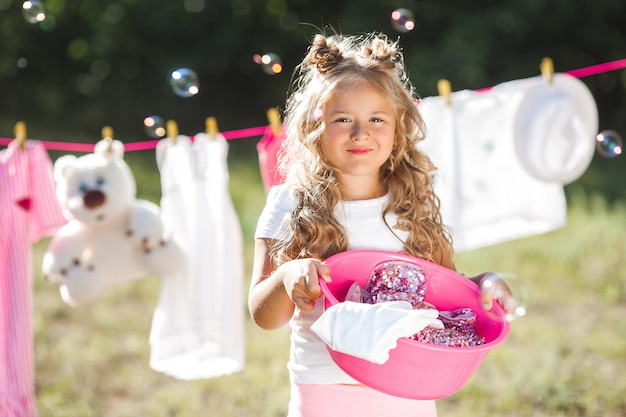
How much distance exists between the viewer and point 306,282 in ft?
4.91

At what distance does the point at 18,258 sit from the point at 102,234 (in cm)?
27

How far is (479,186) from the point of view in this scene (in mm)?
2902

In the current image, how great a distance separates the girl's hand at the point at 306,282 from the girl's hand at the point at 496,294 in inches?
12.9

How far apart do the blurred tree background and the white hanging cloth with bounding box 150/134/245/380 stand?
355 centimetres

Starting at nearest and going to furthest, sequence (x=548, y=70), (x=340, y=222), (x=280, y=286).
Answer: (x=280, y=286), (x=340, y=222), (x=548, y=70)

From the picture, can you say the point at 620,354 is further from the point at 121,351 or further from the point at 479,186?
the point at 121,351

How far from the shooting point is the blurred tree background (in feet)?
22.3

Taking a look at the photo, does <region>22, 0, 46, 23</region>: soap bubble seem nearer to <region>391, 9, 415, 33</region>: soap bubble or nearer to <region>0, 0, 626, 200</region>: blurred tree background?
<region>391, 9, 415, 33</region>: soap bubble

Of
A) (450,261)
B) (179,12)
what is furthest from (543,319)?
(179,12)

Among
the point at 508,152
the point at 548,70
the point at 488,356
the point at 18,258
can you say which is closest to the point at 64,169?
the point at 18,258

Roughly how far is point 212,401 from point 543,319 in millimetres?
1552

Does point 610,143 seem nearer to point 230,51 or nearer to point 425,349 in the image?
point 425,349

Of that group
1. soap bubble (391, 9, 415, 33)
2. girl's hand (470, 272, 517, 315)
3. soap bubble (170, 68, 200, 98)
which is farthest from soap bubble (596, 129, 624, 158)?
soap bubble (170, 68, 200, 98)

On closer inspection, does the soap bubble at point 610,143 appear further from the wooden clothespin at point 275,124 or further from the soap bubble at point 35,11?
the soap bubble at point 35,11
